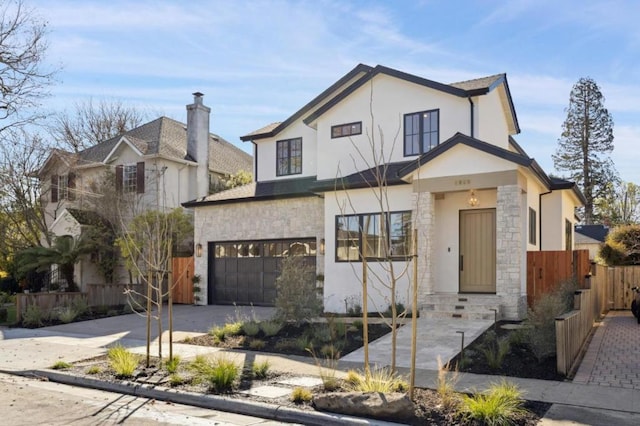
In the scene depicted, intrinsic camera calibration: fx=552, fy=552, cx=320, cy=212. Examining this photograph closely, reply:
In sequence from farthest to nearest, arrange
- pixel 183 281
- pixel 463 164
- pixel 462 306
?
pixel 183 281 < pixel 463 164 < pixel 462 306

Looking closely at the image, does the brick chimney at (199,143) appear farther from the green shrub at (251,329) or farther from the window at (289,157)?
the green shrub at (251,329)

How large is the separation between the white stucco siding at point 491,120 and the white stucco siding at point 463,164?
2.44m

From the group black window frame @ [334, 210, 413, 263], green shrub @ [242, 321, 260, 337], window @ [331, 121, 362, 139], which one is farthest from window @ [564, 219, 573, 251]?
green shrub @ [242, 321, 260, 337]

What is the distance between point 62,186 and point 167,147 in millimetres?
6378

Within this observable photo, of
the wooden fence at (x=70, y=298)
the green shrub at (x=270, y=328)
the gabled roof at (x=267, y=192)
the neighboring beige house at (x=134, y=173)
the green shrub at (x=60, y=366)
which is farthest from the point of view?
the neighboring beige house at (x=134, y=173)

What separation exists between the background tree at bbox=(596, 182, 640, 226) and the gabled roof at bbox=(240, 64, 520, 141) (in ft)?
97.3

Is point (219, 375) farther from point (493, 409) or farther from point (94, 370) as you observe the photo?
point (493, 409)

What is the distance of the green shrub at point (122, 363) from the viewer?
9.16 m

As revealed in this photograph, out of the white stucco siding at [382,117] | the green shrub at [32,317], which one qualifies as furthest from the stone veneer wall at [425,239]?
the green shrub at [32,317]

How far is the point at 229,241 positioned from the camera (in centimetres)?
2152

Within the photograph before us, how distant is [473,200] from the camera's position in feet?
50.4

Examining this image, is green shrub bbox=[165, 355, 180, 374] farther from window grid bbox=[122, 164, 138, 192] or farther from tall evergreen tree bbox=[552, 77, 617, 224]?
tall evergreen tree bbox=[552, 77, 617, 224]

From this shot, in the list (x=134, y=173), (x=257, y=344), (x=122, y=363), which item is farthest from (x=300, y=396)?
(x=134, y=173)

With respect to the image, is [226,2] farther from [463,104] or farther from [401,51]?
[463,104]
